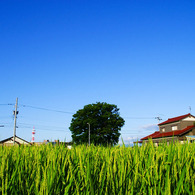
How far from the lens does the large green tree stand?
58.6 m

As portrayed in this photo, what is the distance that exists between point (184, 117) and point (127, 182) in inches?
2314

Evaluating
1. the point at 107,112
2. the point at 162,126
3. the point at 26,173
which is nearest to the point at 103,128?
the point at 107,112

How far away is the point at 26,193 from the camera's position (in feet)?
6.80

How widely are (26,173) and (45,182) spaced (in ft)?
2.14

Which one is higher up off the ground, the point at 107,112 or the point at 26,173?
the point at 107,112

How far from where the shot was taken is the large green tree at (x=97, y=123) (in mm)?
58594

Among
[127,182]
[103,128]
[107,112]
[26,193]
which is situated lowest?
[26,193]

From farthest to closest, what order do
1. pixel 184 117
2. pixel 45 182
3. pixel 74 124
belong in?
pixel 74 124, pixel 184 117, pixel 45 182

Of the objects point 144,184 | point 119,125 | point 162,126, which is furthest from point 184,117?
point 144,184

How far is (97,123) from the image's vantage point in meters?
60.3

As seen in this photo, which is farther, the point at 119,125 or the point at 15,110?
the point at 119,125

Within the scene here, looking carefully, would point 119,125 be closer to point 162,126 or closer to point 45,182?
point 162,126

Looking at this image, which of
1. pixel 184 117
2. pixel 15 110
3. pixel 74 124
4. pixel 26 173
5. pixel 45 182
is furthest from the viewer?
pixel 74 124

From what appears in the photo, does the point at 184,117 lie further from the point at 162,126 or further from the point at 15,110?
the point at 15,110
